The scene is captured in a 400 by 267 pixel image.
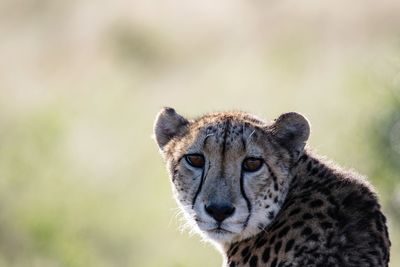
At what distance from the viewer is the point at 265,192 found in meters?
6.69

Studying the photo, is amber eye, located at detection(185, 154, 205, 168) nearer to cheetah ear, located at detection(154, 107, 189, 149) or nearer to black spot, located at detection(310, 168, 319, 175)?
cheetah ear, located at detection(154, 107, 189, 149)

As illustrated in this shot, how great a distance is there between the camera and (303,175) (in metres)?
6.77

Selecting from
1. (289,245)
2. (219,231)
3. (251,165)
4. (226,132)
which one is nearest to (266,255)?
(289,245)

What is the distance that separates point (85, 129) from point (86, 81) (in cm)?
260

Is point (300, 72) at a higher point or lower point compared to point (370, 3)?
lower

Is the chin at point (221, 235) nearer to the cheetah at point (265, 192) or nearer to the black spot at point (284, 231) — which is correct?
the cheetah at point (265, 192)

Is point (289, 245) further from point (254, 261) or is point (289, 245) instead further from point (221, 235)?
point (221, 235)

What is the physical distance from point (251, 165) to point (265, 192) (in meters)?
0.13

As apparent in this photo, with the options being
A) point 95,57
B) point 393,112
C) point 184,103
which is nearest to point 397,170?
point 393,112

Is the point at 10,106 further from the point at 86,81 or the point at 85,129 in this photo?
the point at 86,81

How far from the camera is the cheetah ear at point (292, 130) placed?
6.86m

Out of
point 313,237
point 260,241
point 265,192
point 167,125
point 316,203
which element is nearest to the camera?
point 313,237

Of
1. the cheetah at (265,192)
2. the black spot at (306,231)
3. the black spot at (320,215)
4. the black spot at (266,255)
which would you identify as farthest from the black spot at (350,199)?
the black spot at (266,255)

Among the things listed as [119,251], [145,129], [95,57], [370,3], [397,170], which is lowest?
[119,251]
